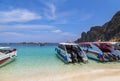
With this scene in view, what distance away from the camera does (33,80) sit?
1388 centimetres

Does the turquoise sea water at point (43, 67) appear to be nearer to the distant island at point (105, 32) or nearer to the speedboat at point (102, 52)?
the speedboat at point (102, 52)

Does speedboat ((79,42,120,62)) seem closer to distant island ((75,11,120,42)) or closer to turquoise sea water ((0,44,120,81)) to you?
turquoise sea water ((0,44,120,81))

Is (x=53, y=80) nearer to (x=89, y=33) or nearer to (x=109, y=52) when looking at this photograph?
(x=109, y=52)

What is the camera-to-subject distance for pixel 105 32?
10019cm

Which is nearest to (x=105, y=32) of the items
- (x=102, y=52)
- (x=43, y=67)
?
(x=102, y=52)

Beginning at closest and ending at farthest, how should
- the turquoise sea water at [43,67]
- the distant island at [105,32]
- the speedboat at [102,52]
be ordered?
the turquoise sea water at [43,67]
the speedboat at [102,52]
the distant island at [105,32]

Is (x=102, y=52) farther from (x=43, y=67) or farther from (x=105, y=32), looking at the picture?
(x=105, y=32)

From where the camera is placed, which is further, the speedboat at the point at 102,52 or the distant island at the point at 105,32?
the distant island at the point at 105,32

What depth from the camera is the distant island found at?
85750 millimetres

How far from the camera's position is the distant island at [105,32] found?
85750 mm

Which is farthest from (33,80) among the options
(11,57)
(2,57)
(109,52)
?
(109,52)

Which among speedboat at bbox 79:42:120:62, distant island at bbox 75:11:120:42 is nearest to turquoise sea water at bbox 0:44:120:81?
speedboat at bbox 79:42:120:62

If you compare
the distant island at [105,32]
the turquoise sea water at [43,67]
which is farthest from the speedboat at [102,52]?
the distant island at [105,32]

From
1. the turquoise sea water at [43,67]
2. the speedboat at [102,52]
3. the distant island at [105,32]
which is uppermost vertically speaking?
the distant island at [105,32]
